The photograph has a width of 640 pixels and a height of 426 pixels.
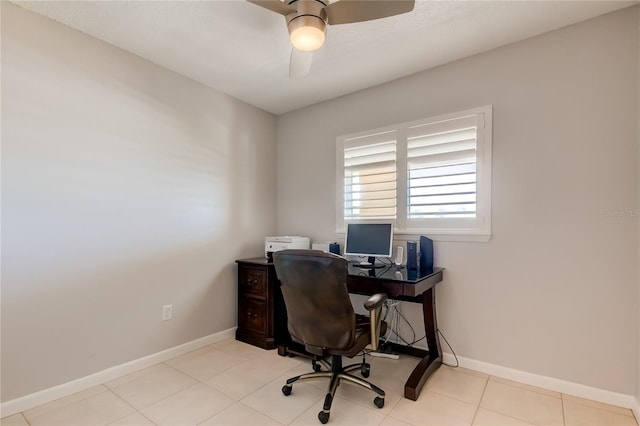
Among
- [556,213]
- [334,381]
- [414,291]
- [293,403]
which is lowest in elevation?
[293,403]

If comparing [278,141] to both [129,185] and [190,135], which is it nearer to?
[190,135]

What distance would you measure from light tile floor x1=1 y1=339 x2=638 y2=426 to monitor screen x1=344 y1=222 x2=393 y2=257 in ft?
2.93

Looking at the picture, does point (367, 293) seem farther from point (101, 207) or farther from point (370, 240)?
point (101, 207)

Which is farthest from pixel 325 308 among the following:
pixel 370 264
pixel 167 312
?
pixel 167 312

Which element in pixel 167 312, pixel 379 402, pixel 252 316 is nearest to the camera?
pixel 379 402

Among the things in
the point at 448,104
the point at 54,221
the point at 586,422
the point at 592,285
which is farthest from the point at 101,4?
the point at 586,422

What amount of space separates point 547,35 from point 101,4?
2.83 m

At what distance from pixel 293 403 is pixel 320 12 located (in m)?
2.20

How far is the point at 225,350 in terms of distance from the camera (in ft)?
8.88

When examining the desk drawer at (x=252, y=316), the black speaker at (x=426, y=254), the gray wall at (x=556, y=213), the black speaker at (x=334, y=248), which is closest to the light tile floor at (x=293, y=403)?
the gray wall at (x=556, y=213)

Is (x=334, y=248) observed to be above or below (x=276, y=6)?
below

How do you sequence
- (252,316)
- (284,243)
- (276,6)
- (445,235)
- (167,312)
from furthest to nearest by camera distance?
(284,243)
(252,316)
(167,312)
(445,235)
(276,6)

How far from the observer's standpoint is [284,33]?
2.06 metres

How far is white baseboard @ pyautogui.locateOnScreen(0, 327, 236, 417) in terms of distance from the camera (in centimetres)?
178
